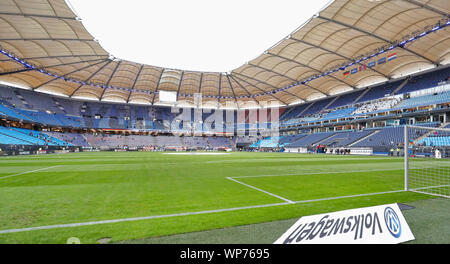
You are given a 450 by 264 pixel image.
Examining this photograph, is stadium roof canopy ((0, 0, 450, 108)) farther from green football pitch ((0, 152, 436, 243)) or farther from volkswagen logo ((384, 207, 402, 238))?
volkswagen logo ((384, 207, 402, 238))

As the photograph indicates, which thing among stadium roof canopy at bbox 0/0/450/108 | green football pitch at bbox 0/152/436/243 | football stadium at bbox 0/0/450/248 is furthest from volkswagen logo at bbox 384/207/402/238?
stadium roof canopy at bbox 0/0/450/108

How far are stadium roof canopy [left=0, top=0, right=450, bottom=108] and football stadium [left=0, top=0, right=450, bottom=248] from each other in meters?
0.25

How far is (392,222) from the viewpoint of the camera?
2795 millimetres

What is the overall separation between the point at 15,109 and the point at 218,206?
197ft

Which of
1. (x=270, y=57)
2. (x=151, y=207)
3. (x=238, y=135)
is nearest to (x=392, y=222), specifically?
(x=151, y=207)

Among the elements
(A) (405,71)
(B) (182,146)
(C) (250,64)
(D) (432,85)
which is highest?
(C) (250,64)

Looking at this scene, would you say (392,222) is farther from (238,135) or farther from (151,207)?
(238,135)

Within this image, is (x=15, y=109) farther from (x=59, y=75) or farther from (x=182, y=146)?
(x=182, y=146)

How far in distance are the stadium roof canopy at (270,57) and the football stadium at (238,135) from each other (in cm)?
25

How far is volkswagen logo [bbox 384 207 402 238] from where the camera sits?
2.73 meters

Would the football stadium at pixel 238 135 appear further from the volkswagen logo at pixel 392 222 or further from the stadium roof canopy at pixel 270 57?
the stadium roof canopy at pixel 270 57

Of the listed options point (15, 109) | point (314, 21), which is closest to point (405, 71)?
point (314, 21)

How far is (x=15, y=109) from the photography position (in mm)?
43906

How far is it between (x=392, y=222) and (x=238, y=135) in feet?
243
